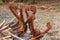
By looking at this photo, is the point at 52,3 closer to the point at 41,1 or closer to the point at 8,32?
the point at 41,1

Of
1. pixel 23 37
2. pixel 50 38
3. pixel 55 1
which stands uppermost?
pixel 23 37

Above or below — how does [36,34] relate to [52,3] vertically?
above

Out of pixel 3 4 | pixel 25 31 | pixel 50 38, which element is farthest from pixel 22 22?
pixel 3 4

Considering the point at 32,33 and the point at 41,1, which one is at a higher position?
the point at 32,33

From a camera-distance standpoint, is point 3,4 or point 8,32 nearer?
point 8,32

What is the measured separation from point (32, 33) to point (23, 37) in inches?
1.6

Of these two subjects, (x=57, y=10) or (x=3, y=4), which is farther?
(x=3, y=4)

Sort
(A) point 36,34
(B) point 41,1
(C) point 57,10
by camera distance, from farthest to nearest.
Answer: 1. (B) point 41,1
2. (C) point 57,10
3. (A) point 36,34

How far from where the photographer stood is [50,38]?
4.56ft

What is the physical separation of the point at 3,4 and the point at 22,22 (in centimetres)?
293

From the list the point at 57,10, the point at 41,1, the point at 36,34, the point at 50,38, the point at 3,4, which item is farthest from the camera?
the point at 41,1

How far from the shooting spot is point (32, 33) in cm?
74

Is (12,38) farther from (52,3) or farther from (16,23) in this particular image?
(52,3)

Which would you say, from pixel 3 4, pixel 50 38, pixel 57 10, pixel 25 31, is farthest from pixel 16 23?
pixel 3 4
